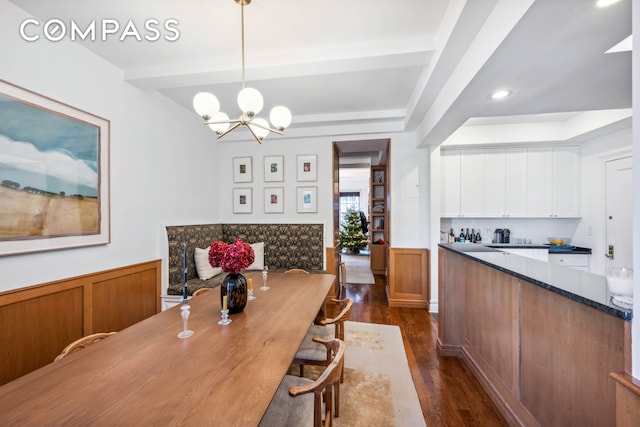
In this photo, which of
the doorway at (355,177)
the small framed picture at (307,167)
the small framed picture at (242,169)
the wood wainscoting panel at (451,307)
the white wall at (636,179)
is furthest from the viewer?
the doorway at (355,177)

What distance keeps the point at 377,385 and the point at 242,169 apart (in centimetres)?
362

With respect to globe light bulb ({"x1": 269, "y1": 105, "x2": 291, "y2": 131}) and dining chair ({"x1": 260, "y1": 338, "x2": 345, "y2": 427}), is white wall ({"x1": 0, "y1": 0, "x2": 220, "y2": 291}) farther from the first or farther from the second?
dining chair ({"x1": 260, "y1": 338, "x2": 345, "y2": 427})

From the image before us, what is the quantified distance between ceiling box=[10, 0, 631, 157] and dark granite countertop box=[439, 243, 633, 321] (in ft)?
4.11

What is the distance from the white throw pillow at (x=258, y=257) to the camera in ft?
12.9

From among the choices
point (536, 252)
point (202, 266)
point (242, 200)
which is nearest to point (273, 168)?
point (242, 200)

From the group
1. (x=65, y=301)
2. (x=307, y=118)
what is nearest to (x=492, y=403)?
(x=65, y=301)

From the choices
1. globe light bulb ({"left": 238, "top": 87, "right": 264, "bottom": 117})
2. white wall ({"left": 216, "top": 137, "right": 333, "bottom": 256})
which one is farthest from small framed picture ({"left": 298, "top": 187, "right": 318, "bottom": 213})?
globe light bulb ({"left": 238, "top": 87, "right": 264, "bottom": 117})

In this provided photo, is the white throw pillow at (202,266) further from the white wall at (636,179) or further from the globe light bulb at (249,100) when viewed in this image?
the white wall at (636,179)

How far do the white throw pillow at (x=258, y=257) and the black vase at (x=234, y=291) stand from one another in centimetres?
225

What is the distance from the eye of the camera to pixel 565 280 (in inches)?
53.2

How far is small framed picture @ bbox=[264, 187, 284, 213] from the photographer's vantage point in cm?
445

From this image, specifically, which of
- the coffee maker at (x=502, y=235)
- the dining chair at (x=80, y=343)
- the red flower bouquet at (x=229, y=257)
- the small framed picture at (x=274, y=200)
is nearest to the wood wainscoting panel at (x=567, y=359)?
the red flower bouquet at (x=229, y=257)

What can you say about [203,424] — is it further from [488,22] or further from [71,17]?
[71,17]

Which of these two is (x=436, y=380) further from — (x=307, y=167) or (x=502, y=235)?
(x=307, y=167)
